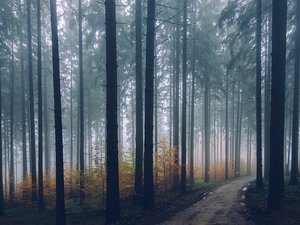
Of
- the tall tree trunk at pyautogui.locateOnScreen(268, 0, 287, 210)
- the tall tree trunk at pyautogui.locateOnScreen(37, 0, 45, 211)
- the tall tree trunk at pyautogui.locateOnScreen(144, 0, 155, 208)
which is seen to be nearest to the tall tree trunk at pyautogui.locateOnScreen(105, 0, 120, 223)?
the tall tree trunk at pyautogui.locateOnScreen(144, 0, 155, 208)

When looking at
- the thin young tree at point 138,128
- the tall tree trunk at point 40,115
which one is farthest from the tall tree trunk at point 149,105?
the tall tree trunk at point 40,115

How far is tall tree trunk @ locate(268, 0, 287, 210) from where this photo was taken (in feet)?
33.1

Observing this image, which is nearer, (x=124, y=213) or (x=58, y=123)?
(x=58, y=123)

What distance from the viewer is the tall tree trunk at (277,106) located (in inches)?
397

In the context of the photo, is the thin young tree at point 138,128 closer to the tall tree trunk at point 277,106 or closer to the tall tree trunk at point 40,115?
the tall tree trunk at point 40,115

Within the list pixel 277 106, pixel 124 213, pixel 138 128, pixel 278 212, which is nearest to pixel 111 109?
pixel 138 128

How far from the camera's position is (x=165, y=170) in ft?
61.1

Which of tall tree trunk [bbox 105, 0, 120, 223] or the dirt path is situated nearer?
the dirt path

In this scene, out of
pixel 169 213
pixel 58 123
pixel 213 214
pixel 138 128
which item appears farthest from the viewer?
pixel 138 128

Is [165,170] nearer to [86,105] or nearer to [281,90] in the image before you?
[281,90]

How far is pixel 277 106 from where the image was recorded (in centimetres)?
1000

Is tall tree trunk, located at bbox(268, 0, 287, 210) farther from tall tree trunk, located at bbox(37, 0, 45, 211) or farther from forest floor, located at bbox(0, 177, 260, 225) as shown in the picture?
tall tree trunk, located at bbox(37, 0, 45, 211)

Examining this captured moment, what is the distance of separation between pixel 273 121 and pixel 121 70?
63.0 feet

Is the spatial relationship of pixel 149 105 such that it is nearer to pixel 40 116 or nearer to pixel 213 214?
pixel 213 214
